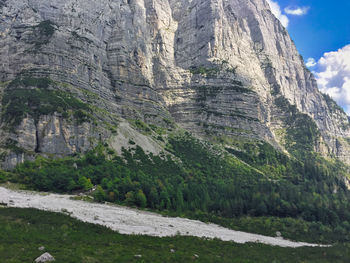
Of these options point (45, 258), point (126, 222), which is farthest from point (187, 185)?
point (45, 258)

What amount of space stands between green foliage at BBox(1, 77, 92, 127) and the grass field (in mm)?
82459

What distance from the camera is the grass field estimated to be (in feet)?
93.4

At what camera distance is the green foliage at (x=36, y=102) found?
12288 cm

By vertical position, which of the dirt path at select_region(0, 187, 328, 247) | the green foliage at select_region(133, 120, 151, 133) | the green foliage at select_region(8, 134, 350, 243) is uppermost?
the green foliage at select_region(133, 120, 151, 133)

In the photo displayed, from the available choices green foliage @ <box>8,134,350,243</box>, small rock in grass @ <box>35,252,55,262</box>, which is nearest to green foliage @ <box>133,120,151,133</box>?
green foliage @ <box>8,134,350,243</box>

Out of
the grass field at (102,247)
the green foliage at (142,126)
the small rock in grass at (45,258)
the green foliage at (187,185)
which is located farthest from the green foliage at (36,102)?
the small rock in grass at (45,258)

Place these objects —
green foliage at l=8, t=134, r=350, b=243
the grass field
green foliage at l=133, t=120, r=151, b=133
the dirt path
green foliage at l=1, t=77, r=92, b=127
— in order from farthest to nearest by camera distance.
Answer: green foliage at l=133, t=120, r=151, b=133, green foliage at l=1, t=77, r=92, b=127, green foliage at l=8, t=134, r=350, b=243, the dirt path, the grass field

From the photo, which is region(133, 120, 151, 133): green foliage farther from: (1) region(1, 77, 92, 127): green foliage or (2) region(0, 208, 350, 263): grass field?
(2) region(0, 208, 350, 263): grass field

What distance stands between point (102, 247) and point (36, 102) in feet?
369

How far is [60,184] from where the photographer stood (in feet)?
299

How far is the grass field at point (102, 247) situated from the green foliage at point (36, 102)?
82459 millimetres

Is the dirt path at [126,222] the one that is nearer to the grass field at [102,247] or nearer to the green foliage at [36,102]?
the grass field at [102,247]

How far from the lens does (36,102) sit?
130000mm

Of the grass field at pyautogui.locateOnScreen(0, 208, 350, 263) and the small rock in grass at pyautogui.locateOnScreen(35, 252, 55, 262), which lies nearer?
the small rock in grass at pyautogui.locateOnScreen(35, 252, 55, 262)
